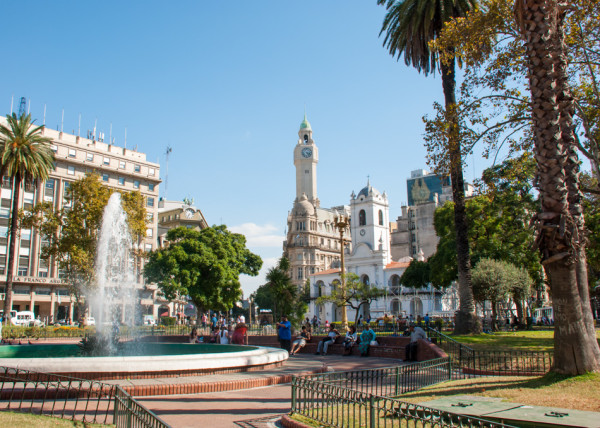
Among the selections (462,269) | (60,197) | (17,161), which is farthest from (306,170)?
(462,269)

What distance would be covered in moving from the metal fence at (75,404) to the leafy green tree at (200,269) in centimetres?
3377

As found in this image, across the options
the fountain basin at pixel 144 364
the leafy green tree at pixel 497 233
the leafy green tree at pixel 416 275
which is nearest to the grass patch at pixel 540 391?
the fountain basin at pixel 144 364

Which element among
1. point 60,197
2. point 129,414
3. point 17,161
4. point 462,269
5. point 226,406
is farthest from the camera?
point 60,197

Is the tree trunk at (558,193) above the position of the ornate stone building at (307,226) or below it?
below

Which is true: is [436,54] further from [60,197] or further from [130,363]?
[60,197]

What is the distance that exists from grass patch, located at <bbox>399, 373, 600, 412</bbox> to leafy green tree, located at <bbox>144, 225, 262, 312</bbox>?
1408 inches

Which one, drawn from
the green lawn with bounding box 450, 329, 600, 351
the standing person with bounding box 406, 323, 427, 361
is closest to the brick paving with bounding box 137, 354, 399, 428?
the standing person with bounding box 406, 323, 427, 361

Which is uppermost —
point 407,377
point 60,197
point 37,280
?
point 60,197

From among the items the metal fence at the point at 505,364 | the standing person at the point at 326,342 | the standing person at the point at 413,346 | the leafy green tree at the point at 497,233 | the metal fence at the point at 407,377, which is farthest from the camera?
the leafy green tree at the point at 497,233

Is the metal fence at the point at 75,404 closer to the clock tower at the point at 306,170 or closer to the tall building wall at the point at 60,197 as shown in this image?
the tall building wall at the point at 60,197

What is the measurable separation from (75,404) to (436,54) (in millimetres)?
21627

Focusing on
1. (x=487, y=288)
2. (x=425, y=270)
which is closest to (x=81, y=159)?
(x=425, y=270)

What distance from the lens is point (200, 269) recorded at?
4538 centimetres

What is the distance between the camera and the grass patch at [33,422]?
6966mm
